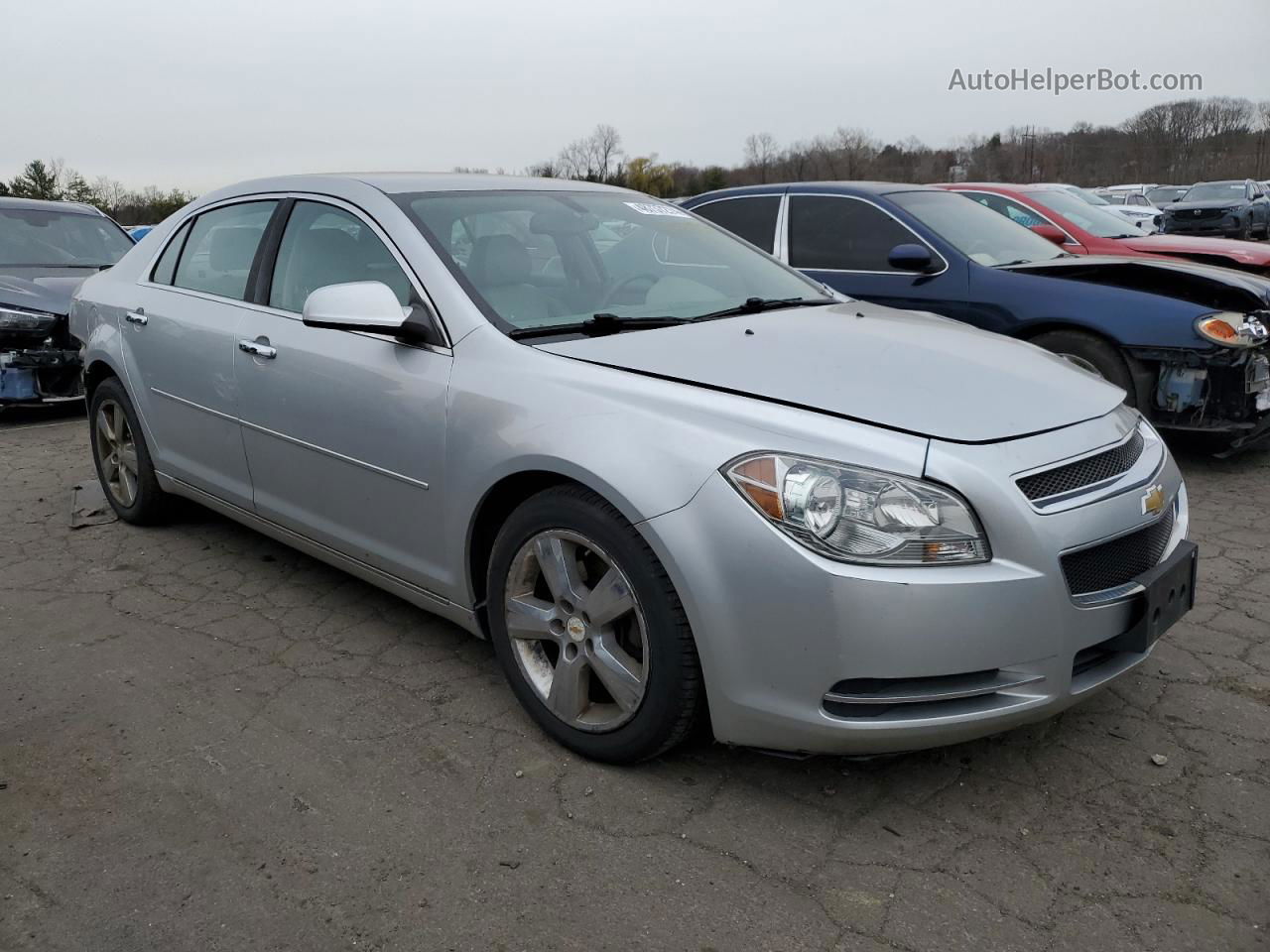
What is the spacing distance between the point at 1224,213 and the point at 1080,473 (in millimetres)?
24800

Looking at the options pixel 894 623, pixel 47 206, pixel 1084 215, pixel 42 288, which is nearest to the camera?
pixel 894 623

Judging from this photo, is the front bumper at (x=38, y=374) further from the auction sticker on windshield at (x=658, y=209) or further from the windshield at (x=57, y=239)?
the auction sticker on windshield at (x=658, y=209)

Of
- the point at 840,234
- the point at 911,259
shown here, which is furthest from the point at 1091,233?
the point at 911,259

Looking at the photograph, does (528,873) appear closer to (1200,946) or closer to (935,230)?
→ (1200,946)

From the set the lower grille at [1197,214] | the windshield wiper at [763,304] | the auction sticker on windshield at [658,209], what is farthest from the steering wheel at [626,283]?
the lower grille at [1197,214]

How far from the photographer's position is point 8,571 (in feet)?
14.1

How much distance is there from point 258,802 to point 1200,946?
2.15m

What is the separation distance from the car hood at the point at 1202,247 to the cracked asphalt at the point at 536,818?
479cm

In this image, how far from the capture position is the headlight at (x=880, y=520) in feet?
7.21

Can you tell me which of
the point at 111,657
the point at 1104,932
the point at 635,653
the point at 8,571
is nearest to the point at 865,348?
the point at 635,653

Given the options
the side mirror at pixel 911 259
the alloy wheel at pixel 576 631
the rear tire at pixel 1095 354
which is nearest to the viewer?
the alloy wheel at pixel 576 631

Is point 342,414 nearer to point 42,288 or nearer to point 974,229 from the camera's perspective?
point 974,229

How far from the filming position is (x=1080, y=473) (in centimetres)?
241

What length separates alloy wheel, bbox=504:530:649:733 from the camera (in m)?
2.54
